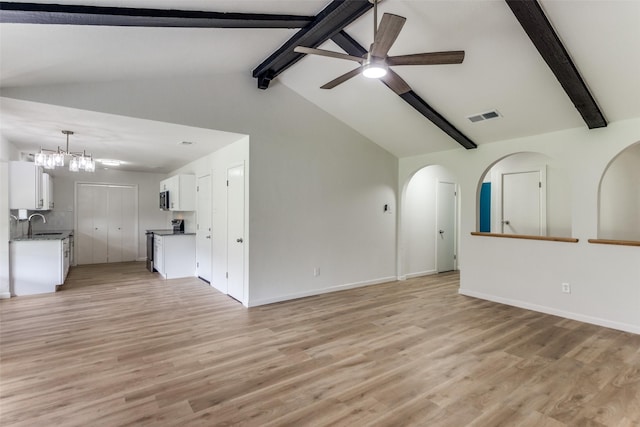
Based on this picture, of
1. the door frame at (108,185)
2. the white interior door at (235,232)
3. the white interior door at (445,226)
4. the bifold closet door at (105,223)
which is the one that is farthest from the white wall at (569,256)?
Answer: the bifold closet door at (105,223)

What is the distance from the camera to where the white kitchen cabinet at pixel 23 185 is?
198 inches

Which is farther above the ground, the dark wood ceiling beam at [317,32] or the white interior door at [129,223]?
the dark wood ceiling beam at [317,32]

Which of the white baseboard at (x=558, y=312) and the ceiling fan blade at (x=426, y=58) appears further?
the white baseboard at (x=558, y=312)

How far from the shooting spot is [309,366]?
2.75 metres

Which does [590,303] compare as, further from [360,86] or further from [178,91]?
[178,91]

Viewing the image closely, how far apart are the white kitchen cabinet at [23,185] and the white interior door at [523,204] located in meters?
8.23

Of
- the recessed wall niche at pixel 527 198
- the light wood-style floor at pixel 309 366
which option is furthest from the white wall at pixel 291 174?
the recessed wall niche at pixel 527 198

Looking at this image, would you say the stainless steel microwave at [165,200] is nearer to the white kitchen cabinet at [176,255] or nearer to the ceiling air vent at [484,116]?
the white kitchen cabinet at [176,255]

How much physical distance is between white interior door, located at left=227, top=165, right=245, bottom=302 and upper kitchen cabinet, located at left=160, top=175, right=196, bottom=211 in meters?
1.89

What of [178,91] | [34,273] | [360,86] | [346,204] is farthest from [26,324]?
[360,86]

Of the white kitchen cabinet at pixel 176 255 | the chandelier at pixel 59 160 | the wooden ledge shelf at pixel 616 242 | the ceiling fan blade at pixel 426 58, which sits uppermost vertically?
the ceiling fan blade at pixel 426 58

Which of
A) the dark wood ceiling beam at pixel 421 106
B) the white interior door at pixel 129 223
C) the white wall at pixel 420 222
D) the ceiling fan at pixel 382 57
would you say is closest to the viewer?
the ceiling fan at pixel 382 57

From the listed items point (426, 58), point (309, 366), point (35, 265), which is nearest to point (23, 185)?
point (35, 265)

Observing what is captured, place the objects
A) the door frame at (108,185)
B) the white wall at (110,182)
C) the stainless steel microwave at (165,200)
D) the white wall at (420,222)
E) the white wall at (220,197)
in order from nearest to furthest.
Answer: the white wall at (220,197) < the white wall at (420,222) < the stainless steel microwave at (165,200) < the white wall at (110,182) < the door frame at (108,185)
